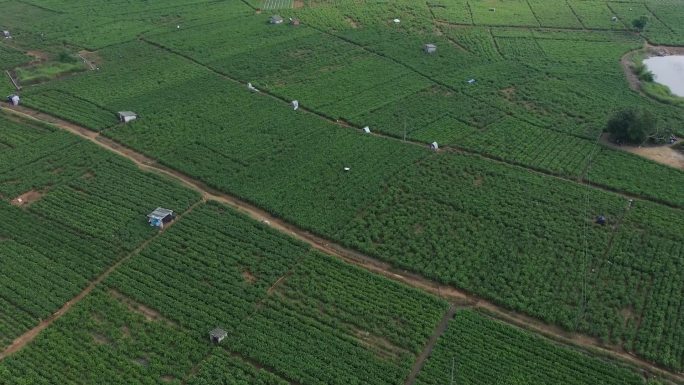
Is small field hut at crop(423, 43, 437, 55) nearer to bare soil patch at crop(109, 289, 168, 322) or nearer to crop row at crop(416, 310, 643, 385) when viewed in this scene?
crop row at crop(416, 310, 643, 385)

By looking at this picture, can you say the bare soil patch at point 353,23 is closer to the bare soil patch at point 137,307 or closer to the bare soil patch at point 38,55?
the bare soil patch at point 38,55

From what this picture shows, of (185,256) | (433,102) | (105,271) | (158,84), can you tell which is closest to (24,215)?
(105,271)

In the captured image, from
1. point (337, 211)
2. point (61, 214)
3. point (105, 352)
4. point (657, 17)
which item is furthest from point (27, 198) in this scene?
point (657, 17)

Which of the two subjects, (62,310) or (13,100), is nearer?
(62,310)

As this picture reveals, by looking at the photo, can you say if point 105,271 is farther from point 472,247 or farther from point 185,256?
point 472,247

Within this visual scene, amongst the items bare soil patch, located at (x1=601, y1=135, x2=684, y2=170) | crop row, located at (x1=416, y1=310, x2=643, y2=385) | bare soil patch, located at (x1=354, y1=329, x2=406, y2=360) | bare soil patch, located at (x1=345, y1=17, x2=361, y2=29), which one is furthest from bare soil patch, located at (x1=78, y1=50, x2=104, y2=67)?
bare soil patch, located at (x1=601, y1=135, x2=684, y2=170)

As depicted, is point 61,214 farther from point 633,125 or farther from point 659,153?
point 659,153
